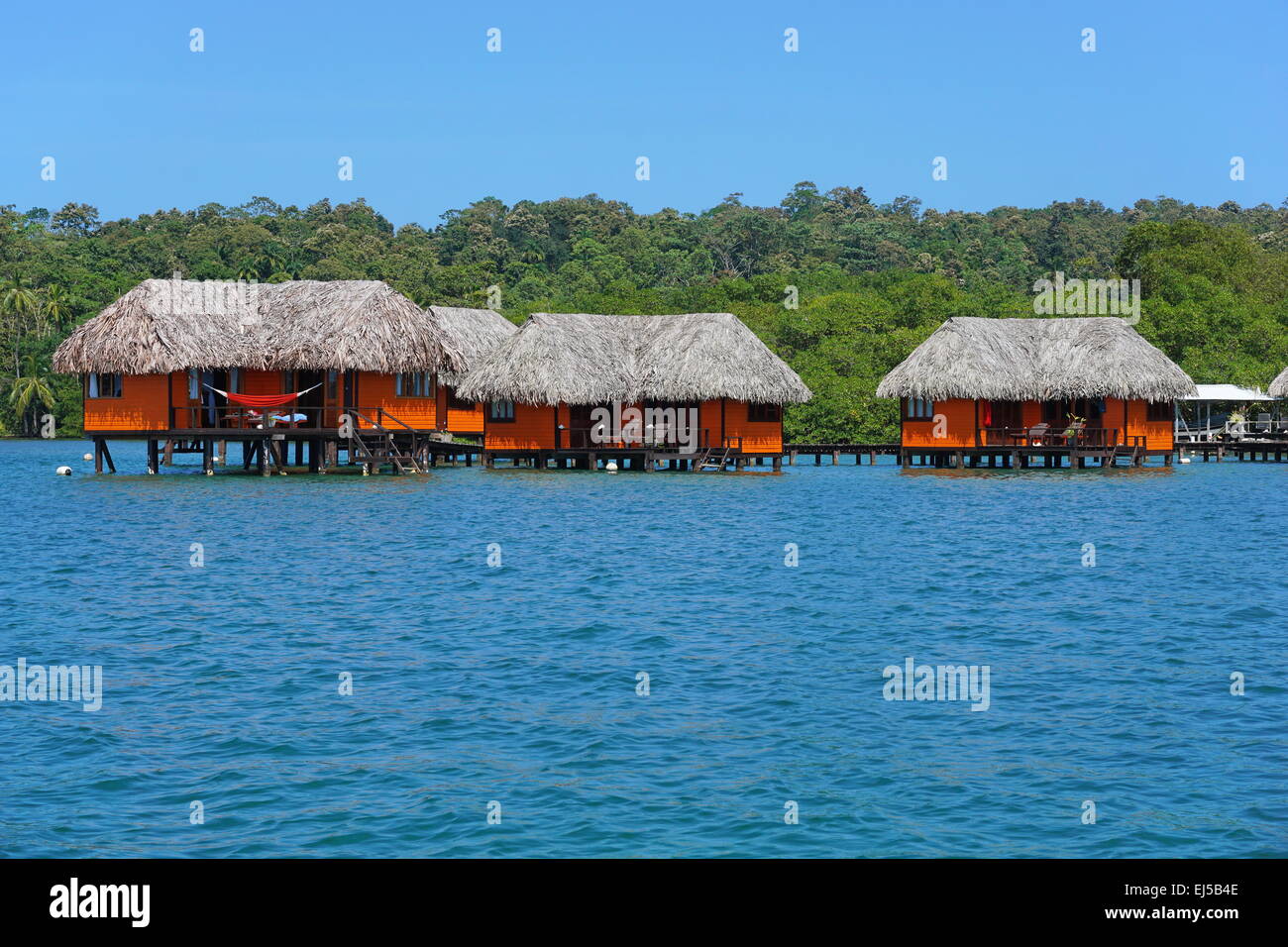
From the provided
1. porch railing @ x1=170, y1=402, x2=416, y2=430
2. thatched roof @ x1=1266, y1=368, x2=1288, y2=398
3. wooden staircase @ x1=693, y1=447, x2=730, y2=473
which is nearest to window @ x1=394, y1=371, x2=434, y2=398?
porch railing @ x1=170, y1=402, x2=416, y2=430

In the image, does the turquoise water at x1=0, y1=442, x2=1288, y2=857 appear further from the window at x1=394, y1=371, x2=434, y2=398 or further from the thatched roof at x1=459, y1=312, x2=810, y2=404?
the thatched roof at x1=459, y1=312, x2=810, y2=404

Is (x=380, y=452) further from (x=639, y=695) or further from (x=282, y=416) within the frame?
(x=639, y=695)

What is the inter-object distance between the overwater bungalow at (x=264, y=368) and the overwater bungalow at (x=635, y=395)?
2917 mm

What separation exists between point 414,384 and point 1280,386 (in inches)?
1357

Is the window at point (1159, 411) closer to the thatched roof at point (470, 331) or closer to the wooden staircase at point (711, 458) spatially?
the wooden staircase at point (711, 458)

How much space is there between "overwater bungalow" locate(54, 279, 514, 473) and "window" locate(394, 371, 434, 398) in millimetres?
41

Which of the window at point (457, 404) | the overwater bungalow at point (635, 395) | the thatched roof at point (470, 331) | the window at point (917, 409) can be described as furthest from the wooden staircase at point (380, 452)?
the window at point (917, 409)

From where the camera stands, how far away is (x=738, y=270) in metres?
104

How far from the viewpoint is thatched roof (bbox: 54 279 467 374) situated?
135ft

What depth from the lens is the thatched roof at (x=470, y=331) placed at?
167 ft

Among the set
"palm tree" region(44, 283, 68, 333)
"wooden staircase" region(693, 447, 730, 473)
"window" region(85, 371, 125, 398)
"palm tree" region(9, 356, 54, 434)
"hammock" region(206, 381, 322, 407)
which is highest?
"palm tree" region(44, 283, 68, 333)

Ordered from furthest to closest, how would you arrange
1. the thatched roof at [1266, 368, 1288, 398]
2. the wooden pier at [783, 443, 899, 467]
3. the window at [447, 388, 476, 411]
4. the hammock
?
the thatched roof at [1266, 368, 1288, 398]
the window at [447, 388, 476, 411]
the wooden pier at [783, 443, 899, 467]
the hammock

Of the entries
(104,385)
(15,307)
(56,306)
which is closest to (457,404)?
(104,385)
